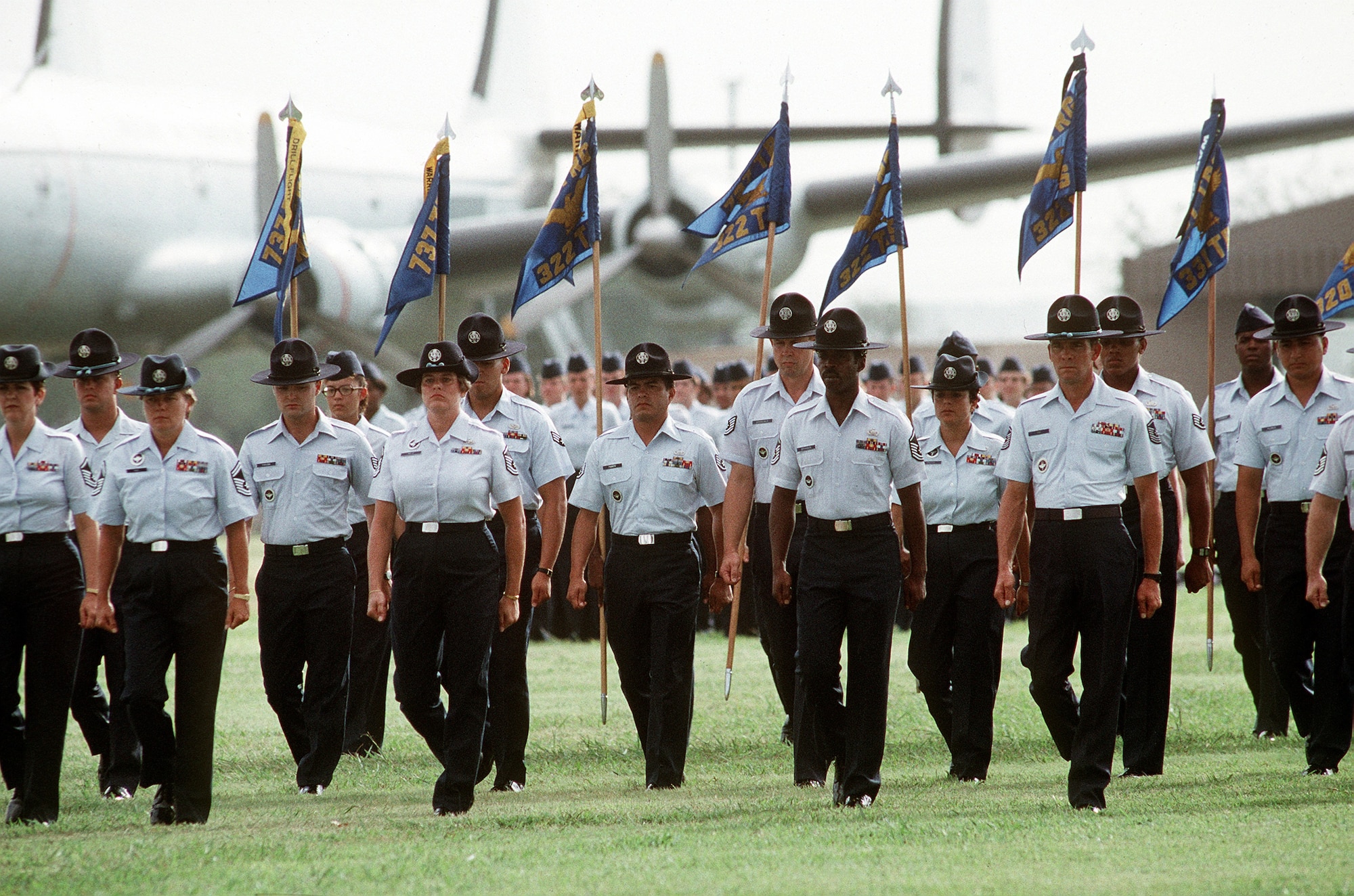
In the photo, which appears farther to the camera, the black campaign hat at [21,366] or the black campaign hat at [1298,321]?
the black campaign hat at [1298,321]

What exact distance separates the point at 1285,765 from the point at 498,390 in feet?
13.5

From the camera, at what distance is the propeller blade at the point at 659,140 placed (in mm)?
23188

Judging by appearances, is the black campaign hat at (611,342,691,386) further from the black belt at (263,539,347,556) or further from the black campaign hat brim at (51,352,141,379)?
the black campaign hat brim at (51,352,141,379)

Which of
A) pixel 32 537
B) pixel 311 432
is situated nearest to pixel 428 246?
pixel 311 432

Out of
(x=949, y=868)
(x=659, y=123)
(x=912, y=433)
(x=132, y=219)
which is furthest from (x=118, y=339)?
(x=949, y=868)

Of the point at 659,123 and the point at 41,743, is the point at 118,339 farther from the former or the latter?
the point at 41,743

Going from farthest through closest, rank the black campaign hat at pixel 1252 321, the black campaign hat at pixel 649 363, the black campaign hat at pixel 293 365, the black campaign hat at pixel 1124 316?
the black campaign hat at pixel 1252 321 < the black campaign hat at pixel 649 363 < the black campaign hat at pixel 293 365 < the black campaign hat at pixel 1124 316

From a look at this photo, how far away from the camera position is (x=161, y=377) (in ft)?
22.3

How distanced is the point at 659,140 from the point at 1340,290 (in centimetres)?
1542

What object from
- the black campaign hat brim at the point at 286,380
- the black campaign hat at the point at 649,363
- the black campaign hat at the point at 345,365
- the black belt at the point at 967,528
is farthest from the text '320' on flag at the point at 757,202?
the black campaign hat brim at the point at 286,380

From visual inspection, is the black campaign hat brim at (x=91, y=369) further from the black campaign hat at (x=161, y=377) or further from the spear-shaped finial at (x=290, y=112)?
the spear-shaped finial at (x=290, y=112)

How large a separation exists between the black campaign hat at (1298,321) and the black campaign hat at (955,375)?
4.55ft

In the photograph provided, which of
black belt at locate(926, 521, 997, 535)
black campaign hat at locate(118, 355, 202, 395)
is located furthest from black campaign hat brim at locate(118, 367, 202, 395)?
black belt at locate(926, 521, 997, 535)

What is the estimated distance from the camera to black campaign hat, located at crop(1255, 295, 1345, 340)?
304 inches
